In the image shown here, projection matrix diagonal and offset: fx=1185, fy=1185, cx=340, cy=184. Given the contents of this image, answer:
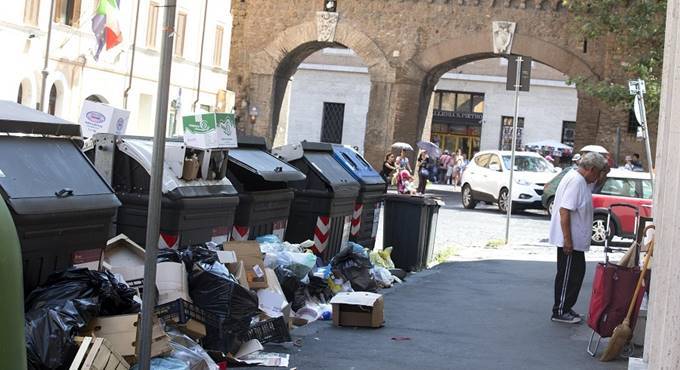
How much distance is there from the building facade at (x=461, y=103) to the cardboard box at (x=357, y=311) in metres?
46.9

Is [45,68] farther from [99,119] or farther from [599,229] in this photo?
[99,119]

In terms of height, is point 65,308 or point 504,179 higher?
point 504,179

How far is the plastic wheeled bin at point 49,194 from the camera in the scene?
20.5ft

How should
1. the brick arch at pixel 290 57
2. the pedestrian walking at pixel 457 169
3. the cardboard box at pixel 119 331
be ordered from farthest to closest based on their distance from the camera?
the pedestrian walking at pixel 457 169 → the brick arch at pixel 290 57 → the cardboard box at pixel 119 331

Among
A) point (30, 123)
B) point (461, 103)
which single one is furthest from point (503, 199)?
point (461, 103)

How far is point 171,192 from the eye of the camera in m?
8.82

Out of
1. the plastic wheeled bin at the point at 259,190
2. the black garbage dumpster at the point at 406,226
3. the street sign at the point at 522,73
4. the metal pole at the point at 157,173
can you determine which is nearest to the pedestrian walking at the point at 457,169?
the street sign at the point at 522,73

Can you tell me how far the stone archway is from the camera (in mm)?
40562

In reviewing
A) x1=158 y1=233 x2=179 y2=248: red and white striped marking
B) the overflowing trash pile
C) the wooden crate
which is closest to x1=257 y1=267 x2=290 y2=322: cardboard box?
the overflowing trash pile

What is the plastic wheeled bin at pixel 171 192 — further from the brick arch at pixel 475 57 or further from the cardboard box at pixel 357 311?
the brick arch at pixel 475 57

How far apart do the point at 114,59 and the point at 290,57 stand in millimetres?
7279

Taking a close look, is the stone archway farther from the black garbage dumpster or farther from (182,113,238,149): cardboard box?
(182,113,238,149): cardboard box

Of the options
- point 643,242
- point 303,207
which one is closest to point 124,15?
point 303,207

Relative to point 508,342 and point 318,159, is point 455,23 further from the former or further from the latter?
point 508,342
